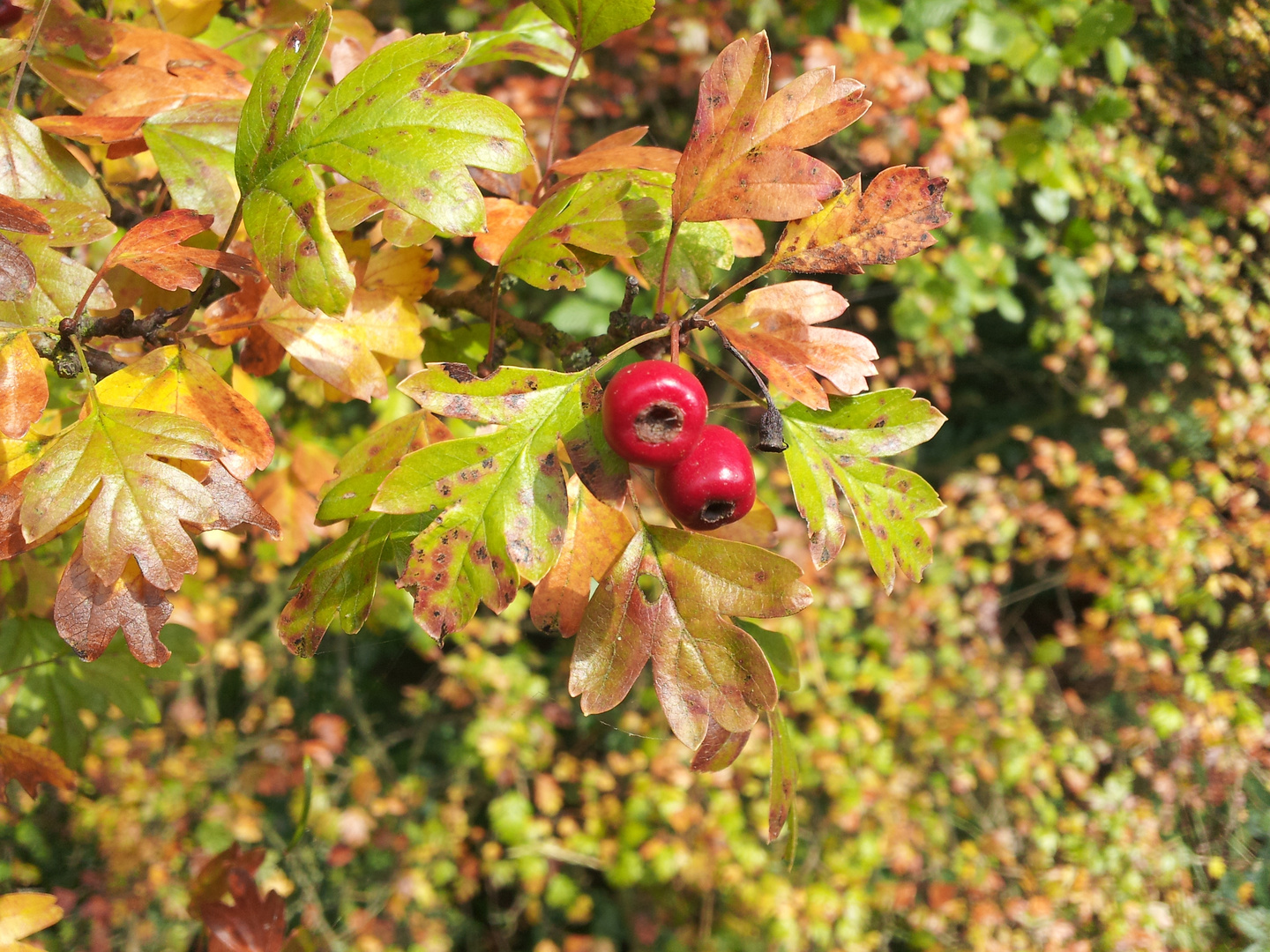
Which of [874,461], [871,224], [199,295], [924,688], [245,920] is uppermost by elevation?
[871,224]

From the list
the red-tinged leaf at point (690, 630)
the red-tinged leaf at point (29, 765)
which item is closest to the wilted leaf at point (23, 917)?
the red-tinged leaf at point (29, 765)

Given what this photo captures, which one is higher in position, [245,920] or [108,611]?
[108,611]

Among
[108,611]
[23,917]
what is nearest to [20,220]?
[108,611]

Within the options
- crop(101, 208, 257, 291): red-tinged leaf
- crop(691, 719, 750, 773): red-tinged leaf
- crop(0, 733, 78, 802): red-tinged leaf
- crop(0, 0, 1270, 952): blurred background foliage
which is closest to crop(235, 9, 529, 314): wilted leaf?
crop(101, 208, 257, 291): red-tinged leaf

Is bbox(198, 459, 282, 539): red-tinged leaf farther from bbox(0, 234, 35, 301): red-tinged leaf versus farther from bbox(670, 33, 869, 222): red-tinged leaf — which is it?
bbox(670, 33, 869, 222): red-tinged leaf

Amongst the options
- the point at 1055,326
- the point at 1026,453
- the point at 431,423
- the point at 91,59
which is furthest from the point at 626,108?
the point at 431,423

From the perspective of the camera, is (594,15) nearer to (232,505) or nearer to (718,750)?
(232,505)

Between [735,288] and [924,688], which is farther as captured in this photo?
[924,688]
